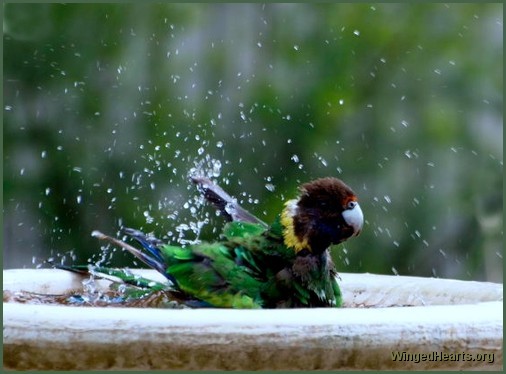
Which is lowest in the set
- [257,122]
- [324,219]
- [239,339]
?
[239,339]

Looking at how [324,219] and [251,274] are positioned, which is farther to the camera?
[324,219]

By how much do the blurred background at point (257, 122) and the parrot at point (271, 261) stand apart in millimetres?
1912

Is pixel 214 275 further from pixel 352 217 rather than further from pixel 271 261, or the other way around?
pixel 352 217

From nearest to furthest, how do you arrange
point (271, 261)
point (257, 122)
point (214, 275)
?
point (214, 275)
point (271, 261)
point (257, 122)

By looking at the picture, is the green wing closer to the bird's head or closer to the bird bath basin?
the bird's head

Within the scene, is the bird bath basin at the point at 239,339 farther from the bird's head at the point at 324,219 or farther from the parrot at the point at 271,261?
the bird's head at the point at 324,219

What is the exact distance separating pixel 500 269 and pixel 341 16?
150 centimetres

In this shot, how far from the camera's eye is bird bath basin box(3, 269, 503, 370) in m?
1.91

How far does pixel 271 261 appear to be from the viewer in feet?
8.26

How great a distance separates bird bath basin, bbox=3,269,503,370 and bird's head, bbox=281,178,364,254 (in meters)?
0.54

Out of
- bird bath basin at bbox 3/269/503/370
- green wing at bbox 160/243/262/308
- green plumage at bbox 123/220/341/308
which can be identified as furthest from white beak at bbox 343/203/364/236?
bird bath basin at bbox 3/269/503/370

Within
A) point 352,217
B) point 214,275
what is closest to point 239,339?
point 214,275

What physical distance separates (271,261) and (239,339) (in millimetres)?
626

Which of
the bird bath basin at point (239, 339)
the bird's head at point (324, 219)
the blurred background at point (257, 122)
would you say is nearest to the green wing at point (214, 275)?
the bird's head at point (324, 219)
